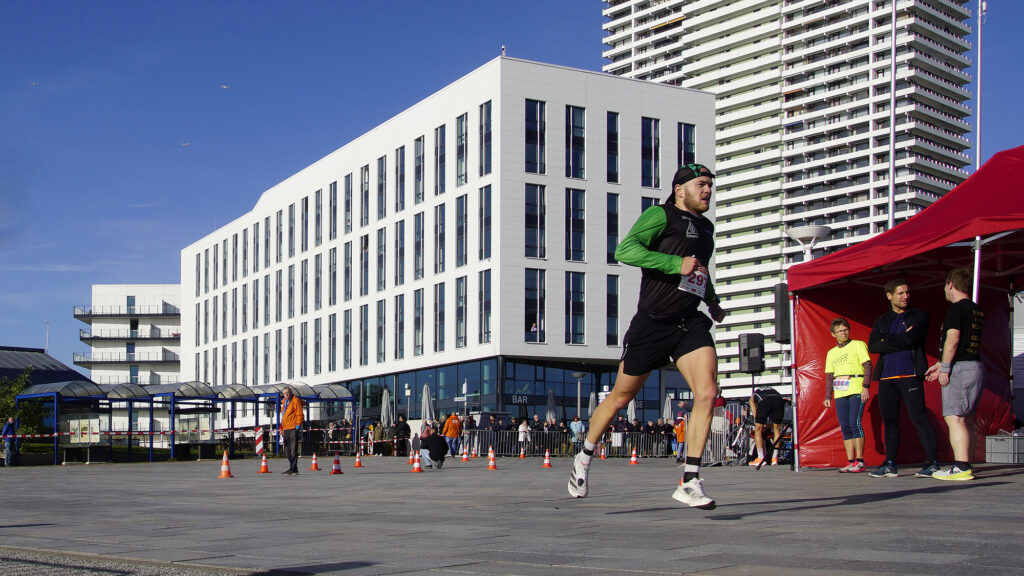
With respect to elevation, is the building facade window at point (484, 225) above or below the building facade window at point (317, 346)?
above

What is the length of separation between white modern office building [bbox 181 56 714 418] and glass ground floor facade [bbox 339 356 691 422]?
0.33 feet

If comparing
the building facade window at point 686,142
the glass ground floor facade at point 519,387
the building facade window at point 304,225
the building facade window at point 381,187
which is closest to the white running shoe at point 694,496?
the glass ground floor facade at point 519,387

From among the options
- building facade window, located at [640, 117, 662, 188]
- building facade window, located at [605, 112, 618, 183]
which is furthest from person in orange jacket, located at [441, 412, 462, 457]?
building facade window, located at [640, 117, 662, 188]

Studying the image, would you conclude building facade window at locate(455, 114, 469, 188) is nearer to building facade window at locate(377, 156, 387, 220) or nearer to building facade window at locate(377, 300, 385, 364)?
building facade window at locate(377, 156, 387, 220)

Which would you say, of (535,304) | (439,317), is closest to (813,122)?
(439,317)

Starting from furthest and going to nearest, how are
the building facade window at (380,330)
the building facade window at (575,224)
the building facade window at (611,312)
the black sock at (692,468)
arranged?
the building facade window at (380,330) < the building facade window at (611,312) < the building facade window at (575,224) < the black sock at (692,468)

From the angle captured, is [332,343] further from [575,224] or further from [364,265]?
[575,224]

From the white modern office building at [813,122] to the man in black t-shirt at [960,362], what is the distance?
102 m

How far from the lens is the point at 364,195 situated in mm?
69062

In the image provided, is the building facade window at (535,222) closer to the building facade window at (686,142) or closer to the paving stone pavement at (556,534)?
the building facade window at (686,142)

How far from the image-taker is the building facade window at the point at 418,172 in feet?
207

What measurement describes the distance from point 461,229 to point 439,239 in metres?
2.21

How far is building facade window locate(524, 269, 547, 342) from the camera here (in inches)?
2226

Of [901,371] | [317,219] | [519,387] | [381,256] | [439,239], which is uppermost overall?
[317,219]
